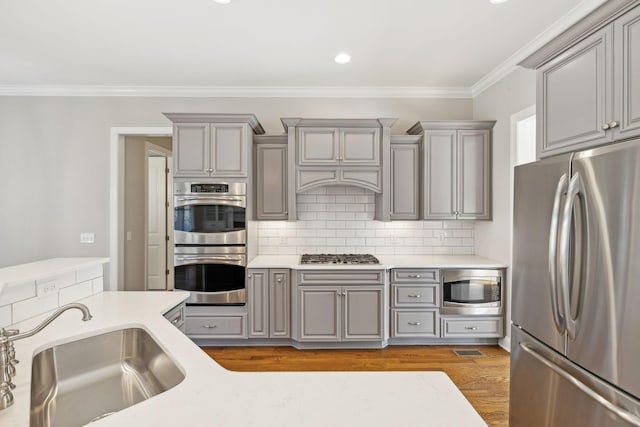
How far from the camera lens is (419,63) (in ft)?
10.9

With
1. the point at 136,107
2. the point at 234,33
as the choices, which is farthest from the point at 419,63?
the point at 136,107

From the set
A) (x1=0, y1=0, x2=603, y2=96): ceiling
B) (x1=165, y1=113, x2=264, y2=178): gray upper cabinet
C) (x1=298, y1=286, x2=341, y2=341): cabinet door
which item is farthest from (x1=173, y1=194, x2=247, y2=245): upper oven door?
(x1=0, y1=0, x2=603, y2=96): ceiling

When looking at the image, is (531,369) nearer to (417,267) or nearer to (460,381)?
(460,381)

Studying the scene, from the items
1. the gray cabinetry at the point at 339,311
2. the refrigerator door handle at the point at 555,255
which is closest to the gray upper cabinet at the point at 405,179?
the gray cabinetry at the point at 339,311

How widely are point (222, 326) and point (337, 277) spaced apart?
128 centimetres

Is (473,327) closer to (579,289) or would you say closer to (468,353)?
(468,353)

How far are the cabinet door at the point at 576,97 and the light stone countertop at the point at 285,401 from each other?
1252mm

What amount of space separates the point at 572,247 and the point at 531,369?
2.33 ft

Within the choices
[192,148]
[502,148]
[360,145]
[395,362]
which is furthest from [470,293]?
[192,148]

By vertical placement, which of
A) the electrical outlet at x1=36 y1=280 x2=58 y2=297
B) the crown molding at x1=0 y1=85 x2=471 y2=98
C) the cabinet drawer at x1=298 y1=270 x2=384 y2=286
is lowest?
the cabinet drawer at x1=298 y1=270 x2=384 y2=286

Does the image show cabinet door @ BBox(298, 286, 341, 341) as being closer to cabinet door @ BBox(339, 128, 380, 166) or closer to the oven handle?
the oven handle

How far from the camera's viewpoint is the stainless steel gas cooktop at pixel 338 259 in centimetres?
352

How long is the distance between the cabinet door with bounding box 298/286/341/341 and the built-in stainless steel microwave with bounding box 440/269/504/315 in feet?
3.61

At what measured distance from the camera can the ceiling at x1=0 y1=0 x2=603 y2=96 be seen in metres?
2.42
